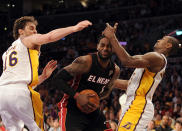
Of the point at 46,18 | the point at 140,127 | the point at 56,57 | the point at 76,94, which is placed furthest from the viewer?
the point at 46,18

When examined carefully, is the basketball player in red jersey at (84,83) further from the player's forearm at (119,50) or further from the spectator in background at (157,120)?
the spectator in background at (157,120)

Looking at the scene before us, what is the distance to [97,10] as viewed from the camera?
61.9 ft

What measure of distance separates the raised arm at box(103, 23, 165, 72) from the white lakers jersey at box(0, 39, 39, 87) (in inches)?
39.2

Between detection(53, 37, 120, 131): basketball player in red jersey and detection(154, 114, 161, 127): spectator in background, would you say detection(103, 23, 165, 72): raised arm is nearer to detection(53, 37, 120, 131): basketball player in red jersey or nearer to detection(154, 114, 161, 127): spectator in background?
detection(53, 37, 120, 131): basketball player in red jersey

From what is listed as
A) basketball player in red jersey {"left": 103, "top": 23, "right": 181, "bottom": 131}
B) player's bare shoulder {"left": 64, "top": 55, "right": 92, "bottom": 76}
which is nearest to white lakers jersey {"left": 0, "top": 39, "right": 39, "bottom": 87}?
player's bare shoulder {"left": 64, "top": 55, "right": 92, "bottom": 76}

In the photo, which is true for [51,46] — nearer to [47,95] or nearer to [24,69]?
[47,95]

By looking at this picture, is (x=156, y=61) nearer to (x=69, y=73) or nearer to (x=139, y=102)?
(x=139, y=102)

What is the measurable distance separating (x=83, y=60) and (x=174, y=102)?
7.56 m

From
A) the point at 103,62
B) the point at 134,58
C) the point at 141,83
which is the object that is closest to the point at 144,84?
the point at 141,83

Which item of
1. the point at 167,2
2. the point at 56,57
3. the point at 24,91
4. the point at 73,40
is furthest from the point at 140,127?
the point at 167,2

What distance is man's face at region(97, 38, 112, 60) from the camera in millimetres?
3895

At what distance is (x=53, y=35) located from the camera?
12.4ft

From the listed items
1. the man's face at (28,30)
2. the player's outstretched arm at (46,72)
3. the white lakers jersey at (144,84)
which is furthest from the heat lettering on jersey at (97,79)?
the player's outstretched arm at (46,72)

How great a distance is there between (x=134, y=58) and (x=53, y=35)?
1151 mm
